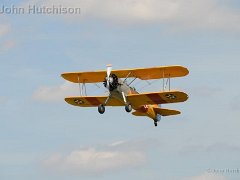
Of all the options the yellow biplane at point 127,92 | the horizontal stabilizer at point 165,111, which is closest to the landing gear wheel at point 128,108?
the yellow biplane at point 127,92

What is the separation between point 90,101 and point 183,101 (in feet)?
20.1

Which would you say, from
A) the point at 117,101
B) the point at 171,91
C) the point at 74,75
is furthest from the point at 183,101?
the point at 74,75

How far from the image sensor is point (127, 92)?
48188mm

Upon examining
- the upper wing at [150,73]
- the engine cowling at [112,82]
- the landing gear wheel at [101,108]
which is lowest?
the landing gear wheel at [101,108]

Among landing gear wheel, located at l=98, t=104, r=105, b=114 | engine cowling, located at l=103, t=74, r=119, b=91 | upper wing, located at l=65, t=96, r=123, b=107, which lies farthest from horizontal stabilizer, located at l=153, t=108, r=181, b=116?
landing gear wheel, located at l=98, t=104, r=105, b=114

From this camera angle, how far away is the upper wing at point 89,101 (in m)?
49.6

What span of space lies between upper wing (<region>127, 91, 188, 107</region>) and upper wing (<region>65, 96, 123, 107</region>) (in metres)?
1.52

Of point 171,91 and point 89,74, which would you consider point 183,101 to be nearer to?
point 171,91

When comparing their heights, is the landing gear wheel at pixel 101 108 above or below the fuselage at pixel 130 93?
below

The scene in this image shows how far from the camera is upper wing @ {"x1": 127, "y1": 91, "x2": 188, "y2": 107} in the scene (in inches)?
1852

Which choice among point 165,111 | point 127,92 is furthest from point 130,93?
point 165,111

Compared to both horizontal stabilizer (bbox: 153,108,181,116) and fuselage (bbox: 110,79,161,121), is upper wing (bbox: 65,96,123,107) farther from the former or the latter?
horizontal stabilizer (bbox: 153,108,181,116)

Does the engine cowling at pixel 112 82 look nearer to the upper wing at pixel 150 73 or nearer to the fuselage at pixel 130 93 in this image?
the fuselage at pixel 130 93

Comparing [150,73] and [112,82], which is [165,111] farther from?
[112,82]
